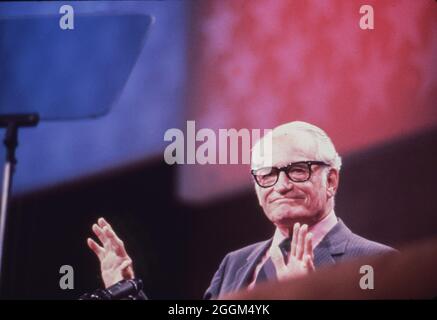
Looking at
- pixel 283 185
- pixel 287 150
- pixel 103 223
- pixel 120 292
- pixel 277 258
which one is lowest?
pixel 120 292

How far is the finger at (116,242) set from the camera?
230 centimetres

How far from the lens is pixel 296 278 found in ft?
7.33

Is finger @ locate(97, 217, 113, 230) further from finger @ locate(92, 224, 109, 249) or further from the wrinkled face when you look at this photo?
the wrinkled face

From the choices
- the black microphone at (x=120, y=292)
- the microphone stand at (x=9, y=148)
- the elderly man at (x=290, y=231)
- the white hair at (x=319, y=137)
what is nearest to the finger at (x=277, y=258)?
the elderly man at (x=290, y=231)

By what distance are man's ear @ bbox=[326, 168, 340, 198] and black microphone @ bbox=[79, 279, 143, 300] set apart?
2.44 feet

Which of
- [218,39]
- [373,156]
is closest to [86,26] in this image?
[218,39]

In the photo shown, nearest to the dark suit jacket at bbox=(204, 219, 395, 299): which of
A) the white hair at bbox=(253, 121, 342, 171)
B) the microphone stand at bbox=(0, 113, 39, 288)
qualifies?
the white hair at bbox=(253, 121, 342, 171)

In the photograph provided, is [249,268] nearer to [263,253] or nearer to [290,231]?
[263,253]

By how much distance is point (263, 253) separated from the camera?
7.49ft

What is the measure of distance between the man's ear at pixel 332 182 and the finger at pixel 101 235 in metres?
0.82

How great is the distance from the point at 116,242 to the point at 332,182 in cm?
80

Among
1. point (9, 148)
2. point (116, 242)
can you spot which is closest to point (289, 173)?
point (116, 242)

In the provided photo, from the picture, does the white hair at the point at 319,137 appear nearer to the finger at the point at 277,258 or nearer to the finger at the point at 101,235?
the finger at the point at 277,258

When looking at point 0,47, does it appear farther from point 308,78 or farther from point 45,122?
point 308,78
